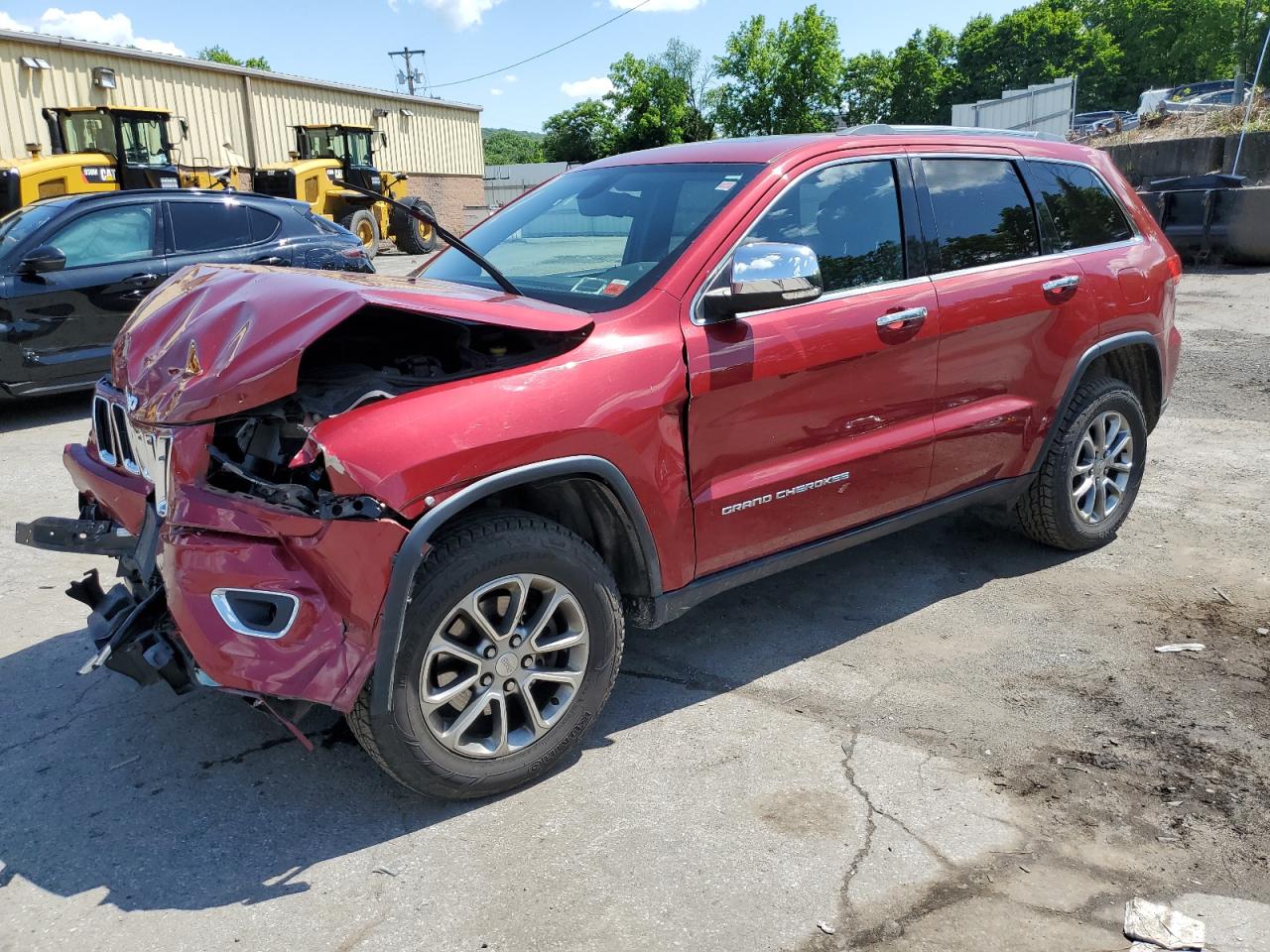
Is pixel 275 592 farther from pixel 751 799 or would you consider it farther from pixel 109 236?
pixel 109 236

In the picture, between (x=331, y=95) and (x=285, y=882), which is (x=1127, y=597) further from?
(x=331, y=95)

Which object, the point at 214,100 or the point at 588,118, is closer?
the point at 214,100

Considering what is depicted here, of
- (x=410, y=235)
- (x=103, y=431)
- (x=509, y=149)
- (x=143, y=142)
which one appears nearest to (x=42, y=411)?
(x=103, y=431)

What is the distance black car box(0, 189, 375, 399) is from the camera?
25.2 ft

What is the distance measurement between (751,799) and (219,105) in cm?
3026

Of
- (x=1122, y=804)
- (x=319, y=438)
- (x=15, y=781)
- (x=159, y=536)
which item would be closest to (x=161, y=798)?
(x=15, y=781)

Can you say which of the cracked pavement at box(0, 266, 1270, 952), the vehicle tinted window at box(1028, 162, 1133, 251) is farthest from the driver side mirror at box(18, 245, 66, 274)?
the vehicle tinted window at box(1028, 162, 1133, 251)

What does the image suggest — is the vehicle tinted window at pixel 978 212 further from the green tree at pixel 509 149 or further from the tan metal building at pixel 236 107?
the green tree at pixel 509 149

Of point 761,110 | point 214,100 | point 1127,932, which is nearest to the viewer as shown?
point 1127,932

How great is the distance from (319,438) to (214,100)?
29705mm

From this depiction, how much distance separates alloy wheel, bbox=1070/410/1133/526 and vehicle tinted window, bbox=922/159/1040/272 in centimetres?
96

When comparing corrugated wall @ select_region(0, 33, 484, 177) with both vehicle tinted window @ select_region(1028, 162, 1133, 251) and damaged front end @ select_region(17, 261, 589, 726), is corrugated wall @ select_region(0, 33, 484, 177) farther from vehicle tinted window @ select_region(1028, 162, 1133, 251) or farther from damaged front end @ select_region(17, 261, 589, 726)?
damaged front end @ select_region(17, 261, 589, 726)

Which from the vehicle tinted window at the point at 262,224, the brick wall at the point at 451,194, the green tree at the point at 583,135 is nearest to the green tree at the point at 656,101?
the green tree at the point at 583,135

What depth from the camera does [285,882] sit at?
273 centimetres
